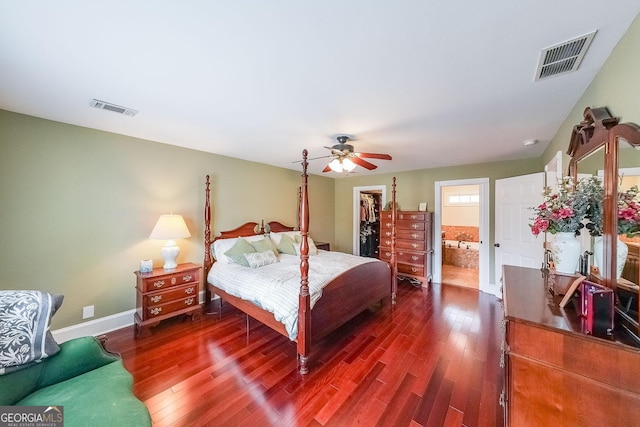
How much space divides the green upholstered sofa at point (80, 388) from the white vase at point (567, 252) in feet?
8.20

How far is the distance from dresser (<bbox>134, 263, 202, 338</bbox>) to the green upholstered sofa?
1333 mm

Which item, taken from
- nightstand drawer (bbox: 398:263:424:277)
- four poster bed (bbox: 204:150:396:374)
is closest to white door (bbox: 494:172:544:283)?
nightstand drawer (bbox: 398:263:424:277)

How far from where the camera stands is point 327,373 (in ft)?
6.85

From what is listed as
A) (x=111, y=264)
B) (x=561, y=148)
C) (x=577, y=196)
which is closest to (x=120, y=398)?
(x=111, y=264)

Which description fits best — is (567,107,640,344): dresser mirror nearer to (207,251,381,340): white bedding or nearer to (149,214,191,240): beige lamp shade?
(207,251,381,340): white bedding

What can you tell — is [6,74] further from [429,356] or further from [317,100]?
[429,356]

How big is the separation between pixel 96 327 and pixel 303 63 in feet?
11.7

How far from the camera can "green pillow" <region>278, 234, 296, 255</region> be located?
13.3ft

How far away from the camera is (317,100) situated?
6.41ft

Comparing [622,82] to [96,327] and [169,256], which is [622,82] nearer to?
[169,256]

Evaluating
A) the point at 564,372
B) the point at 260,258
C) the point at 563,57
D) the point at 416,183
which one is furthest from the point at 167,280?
the point at 416,183

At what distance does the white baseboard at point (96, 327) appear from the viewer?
2477mm

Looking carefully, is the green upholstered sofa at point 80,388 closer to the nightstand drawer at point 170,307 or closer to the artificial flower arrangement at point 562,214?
the nightstand drawer at point 170,307

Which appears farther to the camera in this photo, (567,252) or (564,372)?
(567,252)
